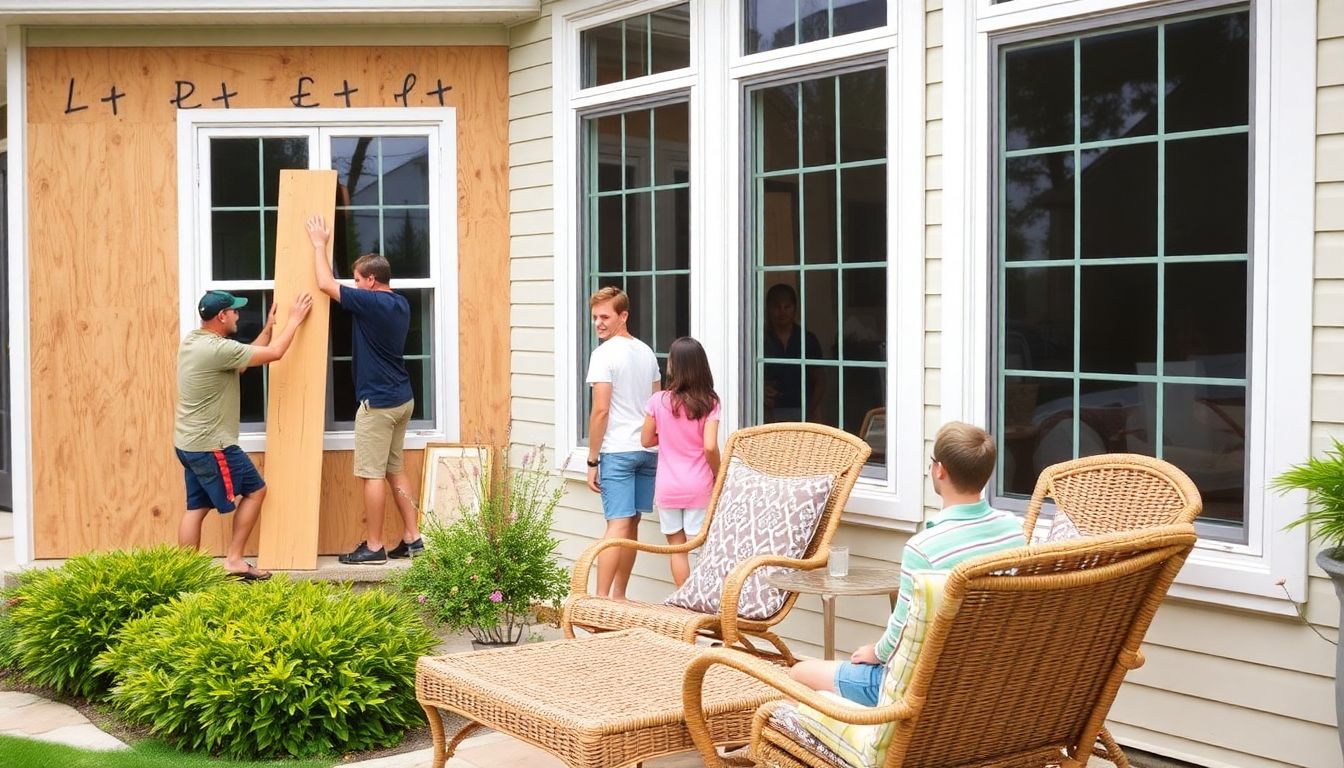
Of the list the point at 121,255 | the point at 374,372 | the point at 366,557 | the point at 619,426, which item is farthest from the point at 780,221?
the point at 121,255

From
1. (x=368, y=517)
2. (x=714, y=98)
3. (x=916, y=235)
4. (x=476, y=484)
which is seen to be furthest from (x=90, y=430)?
(x=916, y=235)

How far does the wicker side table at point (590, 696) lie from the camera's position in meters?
3.45

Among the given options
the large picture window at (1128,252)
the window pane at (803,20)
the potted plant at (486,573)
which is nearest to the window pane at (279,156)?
the potted plant at (486,573)

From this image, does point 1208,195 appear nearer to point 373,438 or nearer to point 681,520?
point 681,520

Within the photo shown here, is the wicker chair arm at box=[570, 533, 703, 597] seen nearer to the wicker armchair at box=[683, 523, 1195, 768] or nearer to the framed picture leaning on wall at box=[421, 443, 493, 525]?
the wicker armchair at box=[683, 523, 1195, 768]

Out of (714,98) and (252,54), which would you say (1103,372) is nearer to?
(714,98)

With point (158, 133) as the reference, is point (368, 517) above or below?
below

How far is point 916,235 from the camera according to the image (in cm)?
507

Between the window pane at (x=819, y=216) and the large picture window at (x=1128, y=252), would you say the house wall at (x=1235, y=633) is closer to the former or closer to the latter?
the large picture window at (x=1128, y=252)

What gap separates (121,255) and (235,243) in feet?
1.93

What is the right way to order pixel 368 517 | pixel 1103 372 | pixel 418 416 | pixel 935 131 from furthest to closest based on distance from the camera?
1. pixel 418 416
2. pixel 368 517
3. pixel 935 131
4. pixel 1103 372

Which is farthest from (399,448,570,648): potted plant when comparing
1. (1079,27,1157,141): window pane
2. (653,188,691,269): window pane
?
(1079,27,1157,141): window pane

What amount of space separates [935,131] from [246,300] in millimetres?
3912

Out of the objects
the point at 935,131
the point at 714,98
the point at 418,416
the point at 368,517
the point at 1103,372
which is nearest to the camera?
the point at 1103,372
